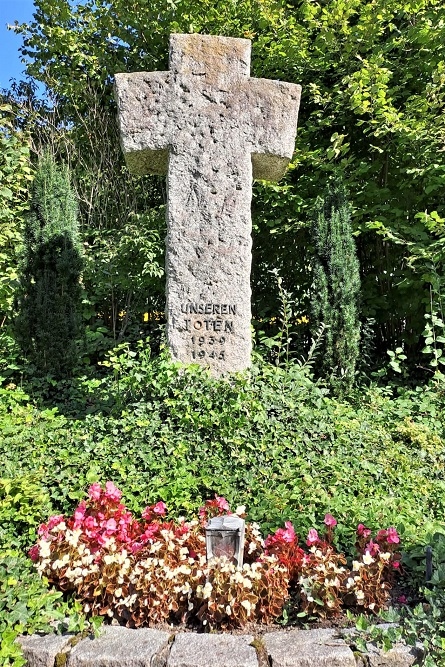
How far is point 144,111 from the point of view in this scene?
414cm

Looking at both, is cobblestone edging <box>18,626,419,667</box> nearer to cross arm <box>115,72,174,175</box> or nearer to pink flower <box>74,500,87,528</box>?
pink flower <box>74,500,87,528</box>

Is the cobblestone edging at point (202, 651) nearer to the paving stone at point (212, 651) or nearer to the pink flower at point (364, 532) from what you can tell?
the paving stone at point (212, 651)

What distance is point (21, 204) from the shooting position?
22.9 feet

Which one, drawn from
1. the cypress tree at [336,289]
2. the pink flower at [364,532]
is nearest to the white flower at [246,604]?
the pink flower at [364,532]

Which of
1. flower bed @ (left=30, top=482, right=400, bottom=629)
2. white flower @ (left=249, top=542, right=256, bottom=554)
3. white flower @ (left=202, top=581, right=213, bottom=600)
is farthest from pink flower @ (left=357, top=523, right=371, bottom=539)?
white flower @ (left=202, top=581, right=213, bottom=600)

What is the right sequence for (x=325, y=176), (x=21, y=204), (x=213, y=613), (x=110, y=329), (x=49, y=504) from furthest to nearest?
(x=110, y=329) → (x=21, y=204) → (x=325, y=176) → (x=49, y=504) → (x=213, y=613)

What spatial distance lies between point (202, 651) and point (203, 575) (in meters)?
0.34

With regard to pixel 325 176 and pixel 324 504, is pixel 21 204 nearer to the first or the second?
pixel 325 176

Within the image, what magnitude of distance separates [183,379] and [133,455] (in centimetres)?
73

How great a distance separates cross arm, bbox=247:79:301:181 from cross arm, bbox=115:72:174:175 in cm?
65

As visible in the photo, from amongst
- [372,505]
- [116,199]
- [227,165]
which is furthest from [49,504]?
[116,199]

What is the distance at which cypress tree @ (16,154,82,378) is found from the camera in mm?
5520

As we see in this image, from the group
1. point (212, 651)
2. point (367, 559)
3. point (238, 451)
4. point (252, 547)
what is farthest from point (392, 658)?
point (238, 451)

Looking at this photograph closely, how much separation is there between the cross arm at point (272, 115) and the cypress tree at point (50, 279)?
247cm
